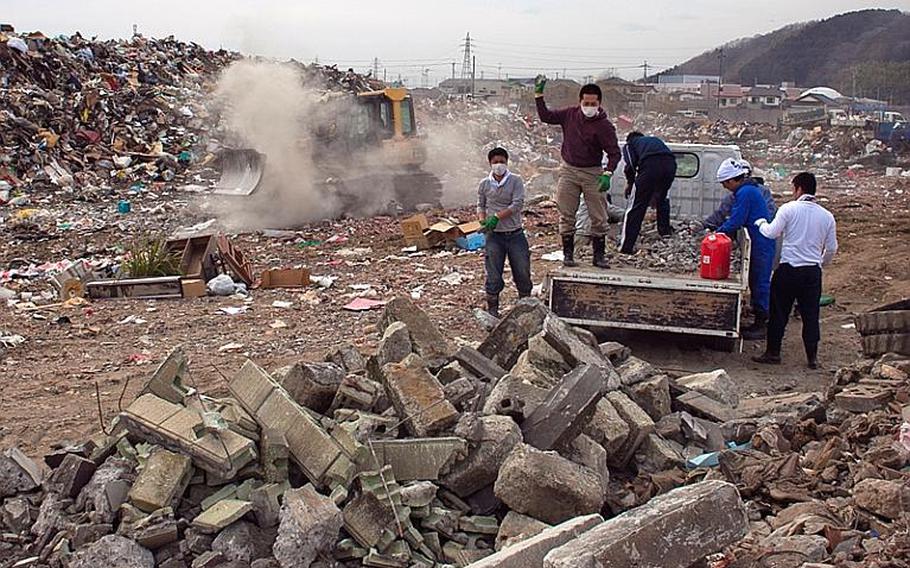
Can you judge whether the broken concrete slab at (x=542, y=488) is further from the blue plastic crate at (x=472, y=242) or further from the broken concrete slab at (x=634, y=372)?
the blue plastic crate at (x=472, y=242)

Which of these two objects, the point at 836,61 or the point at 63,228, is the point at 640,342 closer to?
the point at 63,228

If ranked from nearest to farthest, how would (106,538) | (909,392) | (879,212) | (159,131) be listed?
(106,538), (909,392), (879,212), (159,131)

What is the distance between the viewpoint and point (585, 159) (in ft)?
24.4

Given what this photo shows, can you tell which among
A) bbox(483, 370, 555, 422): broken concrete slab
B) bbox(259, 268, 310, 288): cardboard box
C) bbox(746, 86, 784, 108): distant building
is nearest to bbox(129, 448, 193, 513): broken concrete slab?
bbox(483, 370, 555, 422): broken concrete slab

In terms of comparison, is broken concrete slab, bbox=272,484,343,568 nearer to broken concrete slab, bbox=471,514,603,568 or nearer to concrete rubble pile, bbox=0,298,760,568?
concrete rubble pile, bbox=0,298,760,568

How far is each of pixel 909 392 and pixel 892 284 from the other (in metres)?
5.87

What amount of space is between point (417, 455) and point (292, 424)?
2.08 ft

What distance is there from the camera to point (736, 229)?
294 inches

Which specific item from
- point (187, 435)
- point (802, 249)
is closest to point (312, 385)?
point (187, 435)

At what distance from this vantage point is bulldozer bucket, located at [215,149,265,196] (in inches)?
→ 575

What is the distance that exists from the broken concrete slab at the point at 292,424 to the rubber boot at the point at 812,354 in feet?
14.6

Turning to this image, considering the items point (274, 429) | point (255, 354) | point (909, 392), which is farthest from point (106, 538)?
point (909, 392)

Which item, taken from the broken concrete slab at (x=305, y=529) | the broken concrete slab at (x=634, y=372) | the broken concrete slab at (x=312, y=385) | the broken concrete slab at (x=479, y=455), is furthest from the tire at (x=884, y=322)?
the broken concrete slab at (x=305, y=529)

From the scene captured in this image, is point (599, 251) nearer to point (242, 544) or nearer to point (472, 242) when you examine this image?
point (242, 544)
